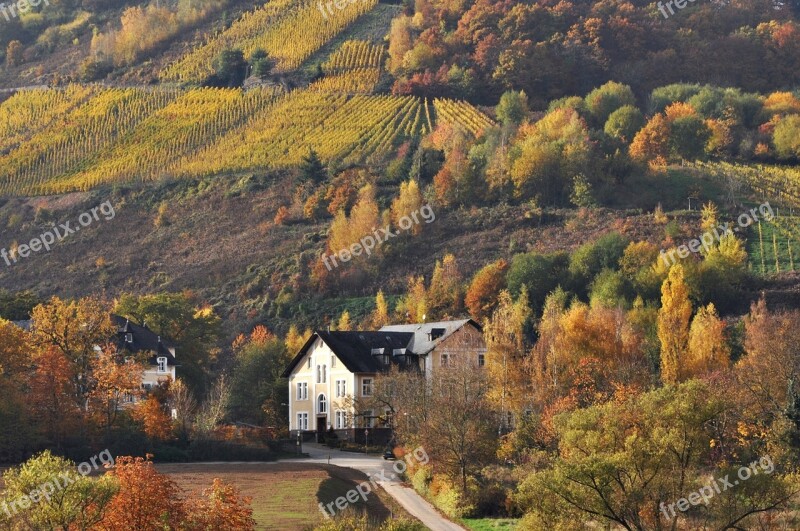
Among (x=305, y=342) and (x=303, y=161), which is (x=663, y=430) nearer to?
(x=305, y=342)

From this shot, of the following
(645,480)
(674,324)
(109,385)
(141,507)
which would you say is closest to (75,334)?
(109,385)

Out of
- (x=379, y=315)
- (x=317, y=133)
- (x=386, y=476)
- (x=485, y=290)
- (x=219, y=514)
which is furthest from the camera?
(x=317, y=133)

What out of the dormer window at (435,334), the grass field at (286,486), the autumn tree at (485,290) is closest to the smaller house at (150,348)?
the dormer window at (435,334)

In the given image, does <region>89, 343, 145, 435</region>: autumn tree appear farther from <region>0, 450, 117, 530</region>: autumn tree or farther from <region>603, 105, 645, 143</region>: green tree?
<region>603, 105, 645, 143</region>: green tree

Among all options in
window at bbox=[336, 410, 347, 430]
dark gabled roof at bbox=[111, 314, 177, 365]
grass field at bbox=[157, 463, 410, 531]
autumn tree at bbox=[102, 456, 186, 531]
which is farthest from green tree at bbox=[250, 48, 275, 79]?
autumn tree at bbox=[102, 456, 186, 531]

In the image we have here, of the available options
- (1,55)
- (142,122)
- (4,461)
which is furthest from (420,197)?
(1,55)

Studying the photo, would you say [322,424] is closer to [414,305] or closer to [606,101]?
[414,305]
